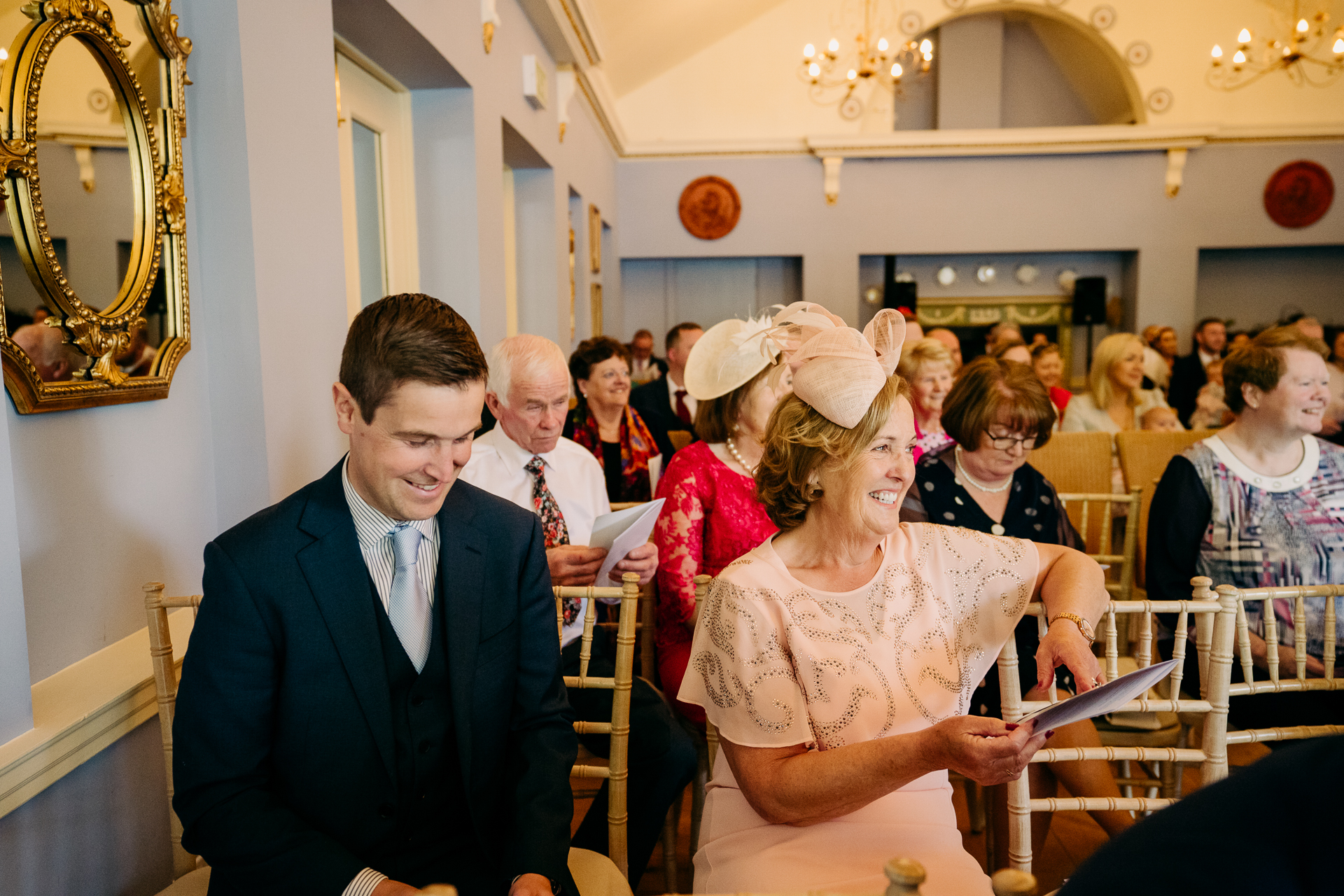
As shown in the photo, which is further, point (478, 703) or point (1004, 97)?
point (1004, 97)

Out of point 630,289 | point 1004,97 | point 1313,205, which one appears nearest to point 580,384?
point 630,289

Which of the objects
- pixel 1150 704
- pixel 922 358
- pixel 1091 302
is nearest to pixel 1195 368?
pixel 1091 302

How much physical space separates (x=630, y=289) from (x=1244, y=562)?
8361 mm

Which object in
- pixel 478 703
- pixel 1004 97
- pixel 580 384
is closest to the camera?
pixel 478 703

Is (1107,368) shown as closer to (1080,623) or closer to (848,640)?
(1080,623)

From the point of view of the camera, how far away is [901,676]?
1570mm

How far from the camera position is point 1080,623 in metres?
1.53

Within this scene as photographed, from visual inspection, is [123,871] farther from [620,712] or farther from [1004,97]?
[1004,97]

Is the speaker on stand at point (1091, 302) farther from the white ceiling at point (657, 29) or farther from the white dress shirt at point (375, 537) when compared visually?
the white dress shirt at point (375, 537)

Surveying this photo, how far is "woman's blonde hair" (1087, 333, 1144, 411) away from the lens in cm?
496

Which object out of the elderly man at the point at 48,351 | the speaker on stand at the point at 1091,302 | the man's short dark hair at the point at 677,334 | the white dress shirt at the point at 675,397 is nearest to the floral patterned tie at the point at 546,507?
the elderly man at the point at 48,351

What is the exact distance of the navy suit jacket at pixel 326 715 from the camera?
1.31m

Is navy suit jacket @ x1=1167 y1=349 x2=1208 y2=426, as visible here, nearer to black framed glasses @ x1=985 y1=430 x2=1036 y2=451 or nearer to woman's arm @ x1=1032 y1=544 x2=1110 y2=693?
black framed glasses @ x1=985 y1=430 x2=1036 y2=451

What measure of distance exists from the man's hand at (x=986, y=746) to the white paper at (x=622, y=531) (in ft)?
3.10
